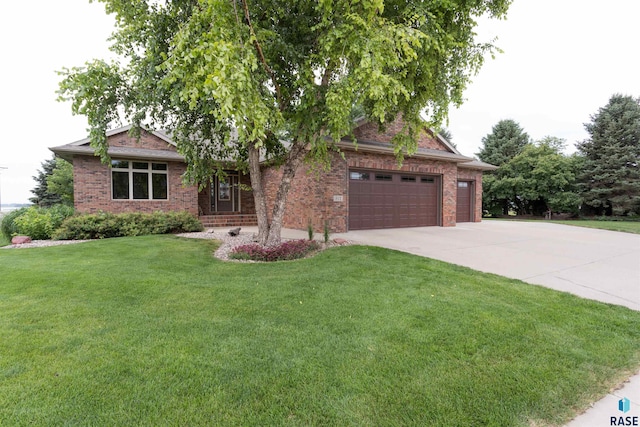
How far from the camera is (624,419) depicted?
2135mm

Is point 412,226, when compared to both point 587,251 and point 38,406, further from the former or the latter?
point 38,406

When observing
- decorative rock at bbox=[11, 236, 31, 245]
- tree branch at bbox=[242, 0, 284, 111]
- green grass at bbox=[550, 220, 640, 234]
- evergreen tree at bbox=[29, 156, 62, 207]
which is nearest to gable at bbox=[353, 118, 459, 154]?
tree branch at bbox=[242, 0, 284, 111]

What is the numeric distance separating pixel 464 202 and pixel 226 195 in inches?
509

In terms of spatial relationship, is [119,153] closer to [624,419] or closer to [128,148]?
[128,148]

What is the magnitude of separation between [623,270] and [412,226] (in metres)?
7.44

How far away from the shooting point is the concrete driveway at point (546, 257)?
5180mm

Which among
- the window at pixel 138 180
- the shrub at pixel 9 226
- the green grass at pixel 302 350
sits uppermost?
the window at pixel 138 180

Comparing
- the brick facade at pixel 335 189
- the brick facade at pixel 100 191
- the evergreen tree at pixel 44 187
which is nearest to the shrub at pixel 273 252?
the brick facade at pixel 335 189

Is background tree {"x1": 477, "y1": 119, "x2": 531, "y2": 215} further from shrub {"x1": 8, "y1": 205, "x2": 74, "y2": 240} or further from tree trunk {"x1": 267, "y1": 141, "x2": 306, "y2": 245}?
shrub {"x1": 8, "y1": 205, "x2": 74, "y2": 240}

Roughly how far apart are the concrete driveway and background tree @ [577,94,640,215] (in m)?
17.5

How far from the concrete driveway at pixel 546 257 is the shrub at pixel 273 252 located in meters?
2.57

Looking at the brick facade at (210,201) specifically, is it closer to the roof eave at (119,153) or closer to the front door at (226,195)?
the front door at (226,195)

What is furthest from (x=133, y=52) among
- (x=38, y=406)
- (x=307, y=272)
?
(x=38, y=406)

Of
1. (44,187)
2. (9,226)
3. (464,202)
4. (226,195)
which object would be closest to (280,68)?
(226,195)
